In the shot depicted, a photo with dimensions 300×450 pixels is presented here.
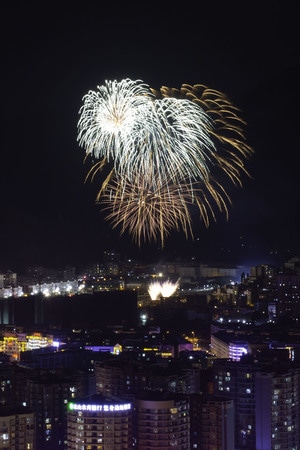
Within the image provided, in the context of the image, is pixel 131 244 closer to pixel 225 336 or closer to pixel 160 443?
pixel 225 336

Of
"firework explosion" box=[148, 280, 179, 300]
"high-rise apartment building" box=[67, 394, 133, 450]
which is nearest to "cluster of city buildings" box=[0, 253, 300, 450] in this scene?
"high-rise apartment building" box=[67, 394, 133, 450]

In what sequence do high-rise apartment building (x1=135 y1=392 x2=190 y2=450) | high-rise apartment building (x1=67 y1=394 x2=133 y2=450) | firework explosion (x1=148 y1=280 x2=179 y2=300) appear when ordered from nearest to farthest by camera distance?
1. high-rise apartment building (x1=67 y1=394 x2=133 y2=450)
2. high-rise apartment building (x1=135 y1=392 x2=190 y2=450)
3. firework explosion (x1=148 y1=280 x2=179 y2=300)

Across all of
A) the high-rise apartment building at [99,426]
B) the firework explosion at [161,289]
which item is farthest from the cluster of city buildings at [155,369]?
the firework explosion at [161,289]

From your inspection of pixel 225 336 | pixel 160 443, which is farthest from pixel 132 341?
pixel 160 443

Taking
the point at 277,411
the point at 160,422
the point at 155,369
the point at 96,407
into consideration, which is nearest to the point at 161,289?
the point at 155,369

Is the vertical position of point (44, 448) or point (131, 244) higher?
point (131, 244)

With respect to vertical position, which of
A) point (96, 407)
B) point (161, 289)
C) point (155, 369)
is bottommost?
point (96, 407)

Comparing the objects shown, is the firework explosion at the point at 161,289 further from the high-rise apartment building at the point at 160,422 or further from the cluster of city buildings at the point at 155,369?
the high-rise apartment building at the point at 160,422

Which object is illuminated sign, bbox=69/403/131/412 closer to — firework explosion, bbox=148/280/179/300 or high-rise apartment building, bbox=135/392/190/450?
high-rise apartment building, bbox=135/392/190/450

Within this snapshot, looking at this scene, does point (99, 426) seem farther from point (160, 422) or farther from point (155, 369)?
point (155, 369)
